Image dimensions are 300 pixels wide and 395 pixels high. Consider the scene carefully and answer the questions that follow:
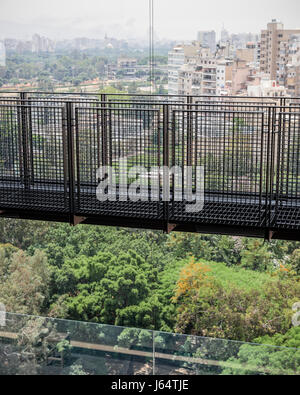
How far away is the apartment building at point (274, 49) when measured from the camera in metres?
17.9

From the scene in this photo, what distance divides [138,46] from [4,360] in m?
13.4

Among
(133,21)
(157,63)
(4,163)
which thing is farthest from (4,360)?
(133,21)

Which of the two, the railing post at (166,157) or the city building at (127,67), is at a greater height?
the city building at (127,67)

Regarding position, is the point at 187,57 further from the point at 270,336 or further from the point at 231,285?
the point at 270,336

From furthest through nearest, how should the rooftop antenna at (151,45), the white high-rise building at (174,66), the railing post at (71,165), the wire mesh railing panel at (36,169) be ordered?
the white high-rise building at (174,66)
the rooftop antenna at (151,45)
the wire mesh railing panel at (36,169)
the railing post at (71,165)

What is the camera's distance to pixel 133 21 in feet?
66.1

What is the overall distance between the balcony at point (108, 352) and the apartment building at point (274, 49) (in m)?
11.0

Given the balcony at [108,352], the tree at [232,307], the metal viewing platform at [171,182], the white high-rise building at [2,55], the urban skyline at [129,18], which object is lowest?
the tree at [232,307]

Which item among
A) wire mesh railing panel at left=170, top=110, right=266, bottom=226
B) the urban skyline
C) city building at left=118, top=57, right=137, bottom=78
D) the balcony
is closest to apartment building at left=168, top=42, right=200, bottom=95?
the urban skyline

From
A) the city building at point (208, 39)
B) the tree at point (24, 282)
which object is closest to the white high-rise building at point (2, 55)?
the tree at point (24, 282)

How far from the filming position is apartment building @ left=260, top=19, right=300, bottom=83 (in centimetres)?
1791

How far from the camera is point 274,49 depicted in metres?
18.5

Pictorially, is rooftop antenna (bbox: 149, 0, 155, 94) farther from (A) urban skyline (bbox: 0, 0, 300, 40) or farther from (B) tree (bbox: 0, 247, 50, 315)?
(B) tree (bbox: 0, 247, 50, 315)

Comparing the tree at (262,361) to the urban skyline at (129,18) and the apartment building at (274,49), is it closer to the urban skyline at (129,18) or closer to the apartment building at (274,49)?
the apartment building at (274,49)
